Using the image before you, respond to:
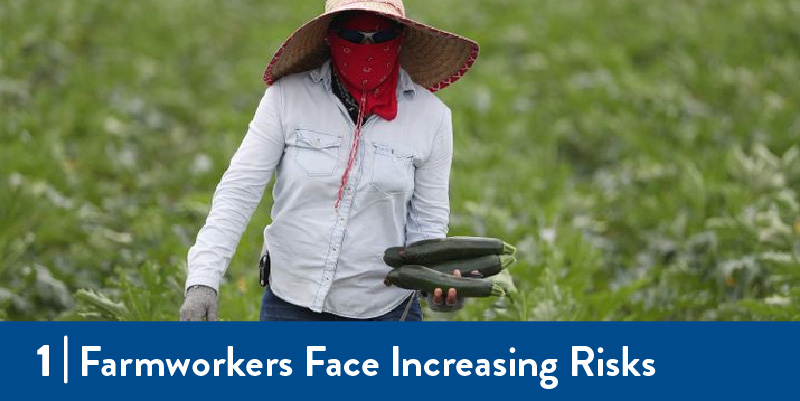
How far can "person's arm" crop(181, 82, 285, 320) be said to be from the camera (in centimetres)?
334

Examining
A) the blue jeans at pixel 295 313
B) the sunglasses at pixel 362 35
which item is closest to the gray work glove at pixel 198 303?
the blue jeans at pixel 295 313

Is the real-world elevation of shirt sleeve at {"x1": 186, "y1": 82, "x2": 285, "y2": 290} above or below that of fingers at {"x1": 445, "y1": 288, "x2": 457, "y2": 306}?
above

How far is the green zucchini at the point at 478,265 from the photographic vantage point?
3.50 meters

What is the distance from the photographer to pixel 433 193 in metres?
3.59

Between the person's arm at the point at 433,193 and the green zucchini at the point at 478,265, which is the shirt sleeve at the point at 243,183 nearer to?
the person's arm at the point at 433,193

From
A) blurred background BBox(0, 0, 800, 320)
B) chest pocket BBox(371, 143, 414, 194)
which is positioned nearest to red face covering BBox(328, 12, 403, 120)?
chest pocket BBox(371, 143, 414, 194)

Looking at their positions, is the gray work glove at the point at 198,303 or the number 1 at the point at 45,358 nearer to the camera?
the gray work glove at the point at 198,303

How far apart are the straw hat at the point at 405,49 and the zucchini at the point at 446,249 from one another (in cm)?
58

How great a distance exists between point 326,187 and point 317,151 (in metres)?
0.12

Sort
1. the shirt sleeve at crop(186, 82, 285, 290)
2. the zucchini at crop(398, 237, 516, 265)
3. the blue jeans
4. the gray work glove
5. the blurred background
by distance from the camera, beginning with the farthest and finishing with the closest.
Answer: the blurred background
the blue jeans
the zucchini at crop(398, 237, 516, 265)
the shirt sleeve at crop(186, 82, 285, 290)
the gray work glove

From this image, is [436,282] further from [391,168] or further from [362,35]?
[362,35]

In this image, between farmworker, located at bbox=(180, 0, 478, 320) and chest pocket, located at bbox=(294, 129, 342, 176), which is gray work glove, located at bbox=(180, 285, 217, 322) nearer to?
farmworker, located at bbox=(180, 0, 478, 320)

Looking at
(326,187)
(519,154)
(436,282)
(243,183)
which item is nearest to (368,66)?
(326,187)

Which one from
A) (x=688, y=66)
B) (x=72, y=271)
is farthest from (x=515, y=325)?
(x=688, y=66)
